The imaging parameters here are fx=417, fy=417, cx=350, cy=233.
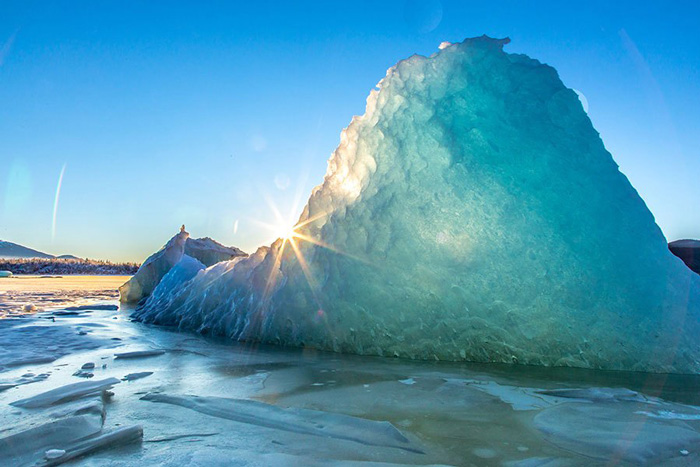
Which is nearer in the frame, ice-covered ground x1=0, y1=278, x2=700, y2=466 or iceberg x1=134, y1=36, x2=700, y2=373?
ice-covered ground x1=0, y1=278, x2=700, y2=466

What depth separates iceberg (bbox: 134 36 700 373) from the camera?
10.3ft

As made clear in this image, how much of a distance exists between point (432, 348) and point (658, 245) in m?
2.01

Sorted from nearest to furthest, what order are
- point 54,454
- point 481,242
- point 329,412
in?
1. point 54,454
2. point 329,412
3. point 481,242

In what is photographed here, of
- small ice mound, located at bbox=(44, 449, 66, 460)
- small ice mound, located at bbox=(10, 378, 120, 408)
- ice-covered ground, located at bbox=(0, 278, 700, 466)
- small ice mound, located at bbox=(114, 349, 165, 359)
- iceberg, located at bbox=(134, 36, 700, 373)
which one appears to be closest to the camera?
small ice mound, located at bbox=(44, 449, 66, 460)

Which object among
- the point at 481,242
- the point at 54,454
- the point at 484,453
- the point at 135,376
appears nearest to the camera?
the point at 54,454

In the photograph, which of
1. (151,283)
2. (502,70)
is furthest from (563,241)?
(151,283)

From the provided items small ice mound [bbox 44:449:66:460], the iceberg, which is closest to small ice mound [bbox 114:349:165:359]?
the iceberg

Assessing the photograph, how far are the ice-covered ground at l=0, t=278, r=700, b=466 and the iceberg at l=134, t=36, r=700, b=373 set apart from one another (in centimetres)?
36

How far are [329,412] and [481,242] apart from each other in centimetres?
214

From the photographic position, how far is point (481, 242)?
344 centimetres

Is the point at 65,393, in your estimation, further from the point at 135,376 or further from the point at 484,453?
the point at 484,453

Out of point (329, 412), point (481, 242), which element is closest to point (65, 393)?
point (329, 412)

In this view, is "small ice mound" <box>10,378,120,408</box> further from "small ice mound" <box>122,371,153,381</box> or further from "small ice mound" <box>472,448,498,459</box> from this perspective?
"small ice mound" <box>472,448,498,459</box>

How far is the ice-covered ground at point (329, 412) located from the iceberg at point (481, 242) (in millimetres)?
356
